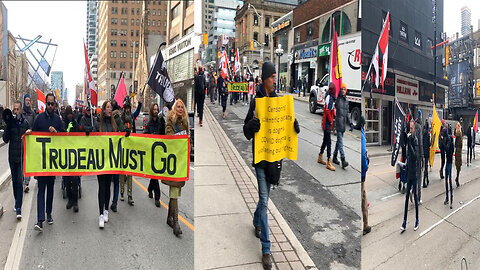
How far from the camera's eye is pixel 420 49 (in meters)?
1.79

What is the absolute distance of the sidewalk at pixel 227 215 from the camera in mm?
2854

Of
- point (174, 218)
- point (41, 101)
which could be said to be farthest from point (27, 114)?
point (174, 218)

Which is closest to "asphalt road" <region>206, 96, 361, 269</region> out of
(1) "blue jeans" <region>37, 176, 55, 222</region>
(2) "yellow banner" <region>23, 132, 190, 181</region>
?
(2) "yellow banner" <region>23, 132, 190, 181</region>

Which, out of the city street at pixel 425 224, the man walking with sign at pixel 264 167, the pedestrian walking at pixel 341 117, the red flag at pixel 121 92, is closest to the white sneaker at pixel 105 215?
the man walking with sign at pixel 264 167

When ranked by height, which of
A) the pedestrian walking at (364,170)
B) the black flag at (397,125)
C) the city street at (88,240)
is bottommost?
the city street at (88,240)

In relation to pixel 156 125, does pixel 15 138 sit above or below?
below

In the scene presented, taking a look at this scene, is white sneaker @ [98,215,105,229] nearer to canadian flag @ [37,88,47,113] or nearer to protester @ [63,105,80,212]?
protester @ [63,105,80,212]

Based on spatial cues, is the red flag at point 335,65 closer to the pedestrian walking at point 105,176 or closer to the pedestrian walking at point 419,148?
the pedestrian walking at point 419,148

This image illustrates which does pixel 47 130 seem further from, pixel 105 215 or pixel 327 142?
pixel 327 142

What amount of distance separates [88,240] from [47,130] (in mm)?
1494

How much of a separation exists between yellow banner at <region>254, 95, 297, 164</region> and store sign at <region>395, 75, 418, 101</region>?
101cm

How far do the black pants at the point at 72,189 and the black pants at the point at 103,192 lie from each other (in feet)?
1.06

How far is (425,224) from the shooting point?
1.60 meters

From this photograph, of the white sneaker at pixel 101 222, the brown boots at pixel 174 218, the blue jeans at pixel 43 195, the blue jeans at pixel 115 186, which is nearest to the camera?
the blue jeans at pixel 43 195
